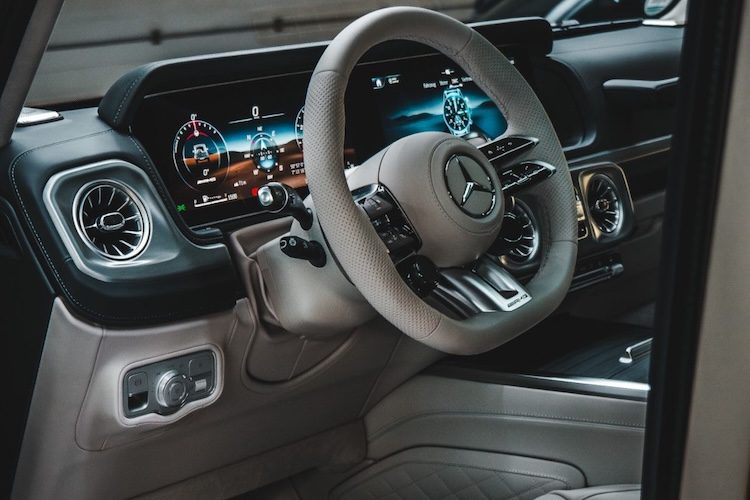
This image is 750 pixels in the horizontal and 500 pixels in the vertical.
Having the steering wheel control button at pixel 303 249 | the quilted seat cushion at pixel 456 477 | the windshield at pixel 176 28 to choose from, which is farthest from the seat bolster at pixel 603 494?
the windshield at pixel 176 28

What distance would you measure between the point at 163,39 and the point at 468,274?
109 centimetres

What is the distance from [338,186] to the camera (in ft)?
4.05

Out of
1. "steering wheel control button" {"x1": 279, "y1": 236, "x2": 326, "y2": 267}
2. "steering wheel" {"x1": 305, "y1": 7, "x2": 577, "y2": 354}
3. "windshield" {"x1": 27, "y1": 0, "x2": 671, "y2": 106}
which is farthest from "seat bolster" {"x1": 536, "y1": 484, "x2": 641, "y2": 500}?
"windshield" {"x1": 27, "y1": 0, "x2": 671, "y2": 106}

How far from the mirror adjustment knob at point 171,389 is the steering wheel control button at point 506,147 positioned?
640 millimetres

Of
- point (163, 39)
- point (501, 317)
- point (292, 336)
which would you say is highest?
point (163, 39)

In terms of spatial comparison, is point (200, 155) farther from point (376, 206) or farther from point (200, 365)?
point (376, 206)

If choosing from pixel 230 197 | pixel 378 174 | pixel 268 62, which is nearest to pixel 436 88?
pixel 268 62

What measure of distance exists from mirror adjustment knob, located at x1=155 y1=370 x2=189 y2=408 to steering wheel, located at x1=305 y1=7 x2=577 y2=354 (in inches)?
17.6

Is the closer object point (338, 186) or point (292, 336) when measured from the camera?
point (338, 186)

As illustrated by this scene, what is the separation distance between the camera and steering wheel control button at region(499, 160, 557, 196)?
1.44 m

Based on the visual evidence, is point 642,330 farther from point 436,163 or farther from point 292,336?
point 436,163

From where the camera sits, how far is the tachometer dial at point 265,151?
1.77 metres

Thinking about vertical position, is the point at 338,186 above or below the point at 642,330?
above

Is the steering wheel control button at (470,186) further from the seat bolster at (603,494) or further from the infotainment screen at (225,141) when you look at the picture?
the seat bolster at (603,494)
